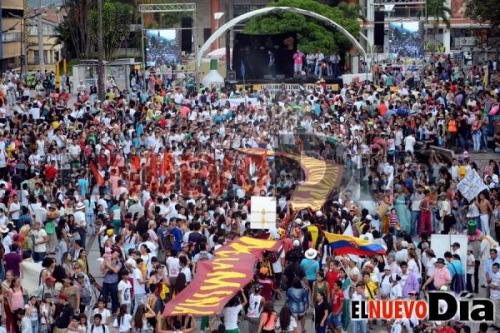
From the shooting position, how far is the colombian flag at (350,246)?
2009 centimetres

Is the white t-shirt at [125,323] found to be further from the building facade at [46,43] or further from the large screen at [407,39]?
the building facade at [46,43]

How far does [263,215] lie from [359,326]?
12.5 ft

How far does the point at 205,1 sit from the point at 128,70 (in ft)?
151

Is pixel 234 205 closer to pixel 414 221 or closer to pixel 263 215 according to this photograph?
pixel 263 215

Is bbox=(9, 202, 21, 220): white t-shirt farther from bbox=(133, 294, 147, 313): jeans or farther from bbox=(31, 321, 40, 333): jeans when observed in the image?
bbox=(31, 321, 40, 333): jeans

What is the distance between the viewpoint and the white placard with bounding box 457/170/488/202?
963 inches

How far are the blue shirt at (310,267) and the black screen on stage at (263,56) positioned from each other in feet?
111

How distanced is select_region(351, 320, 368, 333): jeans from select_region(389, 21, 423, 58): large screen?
31.3 metres

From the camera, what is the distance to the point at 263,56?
181ft

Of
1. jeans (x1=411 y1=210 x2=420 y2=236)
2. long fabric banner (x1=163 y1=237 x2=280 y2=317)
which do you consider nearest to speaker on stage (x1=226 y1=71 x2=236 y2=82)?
jeans (x1=411 y1=210 x2=420 y2=236)

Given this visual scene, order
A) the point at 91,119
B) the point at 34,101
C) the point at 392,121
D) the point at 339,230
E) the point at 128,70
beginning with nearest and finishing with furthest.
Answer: the point at 339,230 → the point at 392,121 → the point at 91,119 → the point at 34,101 → the point at 128,70

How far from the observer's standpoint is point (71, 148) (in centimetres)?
3052

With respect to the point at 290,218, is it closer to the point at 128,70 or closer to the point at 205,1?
the point at 128,70

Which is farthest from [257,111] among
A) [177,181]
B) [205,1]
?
[205,1]
